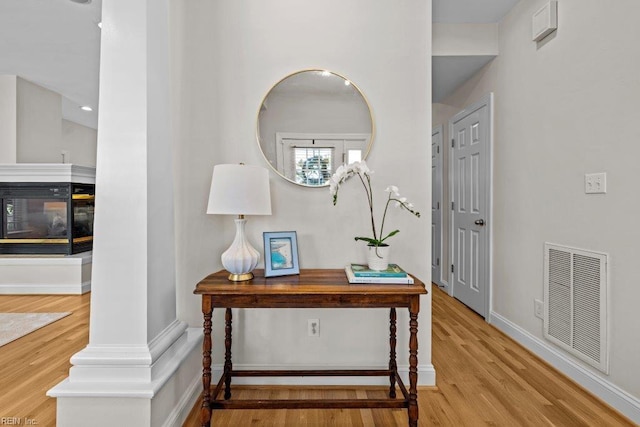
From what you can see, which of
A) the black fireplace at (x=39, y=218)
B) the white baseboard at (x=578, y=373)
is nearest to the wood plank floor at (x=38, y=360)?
the black fireplace at (x=39, y=218)

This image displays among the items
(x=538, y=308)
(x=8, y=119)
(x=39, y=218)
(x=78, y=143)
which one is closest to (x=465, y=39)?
(x=538, y=308)

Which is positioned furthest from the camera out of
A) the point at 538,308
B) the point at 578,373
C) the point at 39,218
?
the point at 39,218

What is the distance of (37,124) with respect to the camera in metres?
5.07

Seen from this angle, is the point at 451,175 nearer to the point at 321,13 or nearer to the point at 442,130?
the point at 442,130

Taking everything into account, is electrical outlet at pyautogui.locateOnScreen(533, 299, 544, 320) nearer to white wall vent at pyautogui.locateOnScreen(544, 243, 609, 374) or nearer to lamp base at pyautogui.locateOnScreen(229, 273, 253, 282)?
white wall vent at pyautogui.locateOnScreen(544, 243, 609, 374)

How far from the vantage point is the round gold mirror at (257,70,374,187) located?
6.86 ft

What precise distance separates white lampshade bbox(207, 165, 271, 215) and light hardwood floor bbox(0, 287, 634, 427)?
1.08 m

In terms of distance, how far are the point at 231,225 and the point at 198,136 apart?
22.4 inches

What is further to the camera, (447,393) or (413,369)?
(447,393)

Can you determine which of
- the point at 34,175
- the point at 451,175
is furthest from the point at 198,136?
the point at 34,175

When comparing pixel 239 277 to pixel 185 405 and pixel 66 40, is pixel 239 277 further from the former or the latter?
pixel 66 40

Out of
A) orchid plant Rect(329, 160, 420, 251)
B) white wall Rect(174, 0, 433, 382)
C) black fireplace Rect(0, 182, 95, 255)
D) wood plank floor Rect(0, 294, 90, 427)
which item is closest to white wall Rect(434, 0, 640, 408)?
white wall Rect(174, 0, 433, 382)

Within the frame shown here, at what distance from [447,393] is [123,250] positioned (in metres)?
1.90

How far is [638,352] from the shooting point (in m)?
1.78
